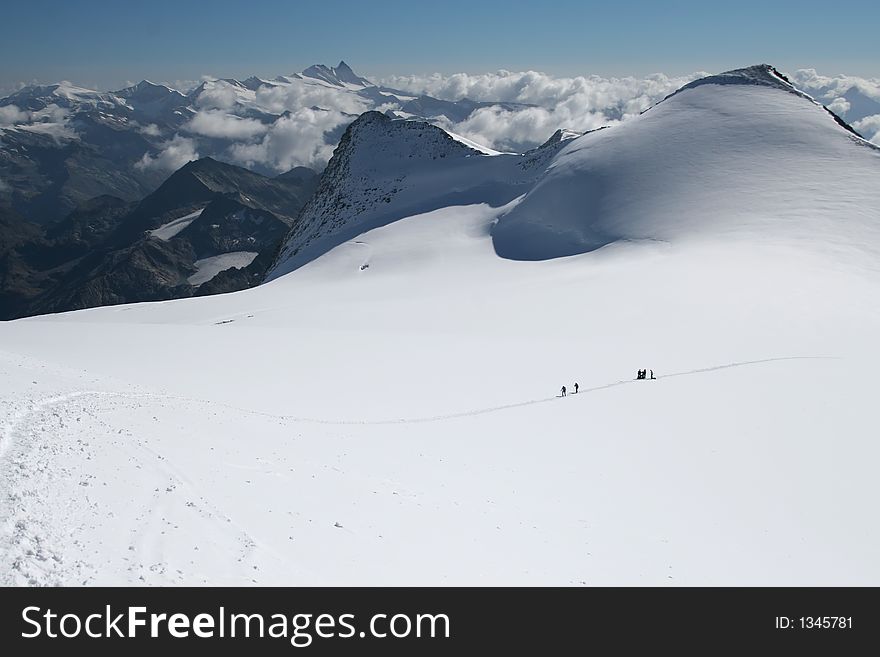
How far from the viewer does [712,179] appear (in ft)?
261

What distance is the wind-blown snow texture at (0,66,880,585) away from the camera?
1329cm

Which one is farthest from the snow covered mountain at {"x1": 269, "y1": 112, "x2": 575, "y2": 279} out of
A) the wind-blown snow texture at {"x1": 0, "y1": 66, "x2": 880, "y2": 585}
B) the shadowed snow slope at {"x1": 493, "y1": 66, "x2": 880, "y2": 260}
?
the wind-blown snow texture at {"x1": 0, "y1": 66, "x2": 880, "y2": 585}

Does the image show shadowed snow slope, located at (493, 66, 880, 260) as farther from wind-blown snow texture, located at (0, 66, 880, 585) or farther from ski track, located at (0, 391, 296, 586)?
ski track, located at (0, 391, 296, 586)

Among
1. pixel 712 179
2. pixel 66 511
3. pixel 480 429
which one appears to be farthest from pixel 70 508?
pixel 712 179

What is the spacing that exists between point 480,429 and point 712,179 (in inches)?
2761

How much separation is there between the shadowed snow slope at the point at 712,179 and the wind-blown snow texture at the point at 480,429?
9.44 feet

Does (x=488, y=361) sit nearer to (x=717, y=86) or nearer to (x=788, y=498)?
(x=788, y=498)

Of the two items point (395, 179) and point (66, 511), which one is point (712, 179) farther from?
point (66, 511)

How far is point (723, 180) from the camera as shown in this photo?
78.4 m

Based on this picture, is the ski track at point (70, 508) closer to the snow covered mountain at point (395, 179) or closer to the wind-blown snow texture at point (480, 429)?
the wind-blown snow texture at point (480, 429)

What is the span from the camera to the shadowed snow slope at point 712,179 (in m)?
67.2

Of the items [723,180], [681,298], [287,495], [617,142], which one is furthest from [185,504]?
[617,142]

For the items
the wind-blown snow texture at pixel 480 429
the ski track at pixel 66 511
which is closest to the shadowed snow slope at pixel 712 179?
the wind-blown snow texture at pixel 480 429
